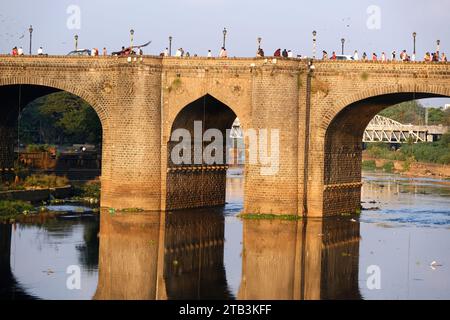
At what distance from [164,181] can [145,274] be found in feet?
54.5

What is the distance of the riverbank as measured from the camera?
312 ft

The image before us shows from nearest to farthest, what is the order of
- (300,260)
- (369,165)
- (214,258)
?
(300,260) < (214,258) < (369,165)

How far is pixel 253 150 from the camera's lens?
47.3m

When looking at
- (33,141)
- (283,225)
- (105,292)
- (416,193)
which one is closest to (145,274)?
(105,292)

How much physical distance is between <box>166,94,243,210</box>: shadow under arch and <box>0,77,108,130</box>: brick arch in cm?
345

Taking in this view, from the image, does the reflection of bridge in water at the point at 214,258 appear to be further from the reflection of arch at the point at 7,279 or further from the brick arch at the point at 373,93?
the brick arch at the point at 373,93

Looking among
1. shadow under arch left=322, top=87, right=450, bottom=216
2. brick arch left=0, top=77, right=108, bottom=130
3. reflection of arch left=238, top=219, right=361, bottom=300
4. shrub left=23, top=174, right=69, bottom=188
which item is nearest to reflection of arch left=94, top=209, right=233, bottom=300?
reflection of arch left=238, top=219, right=361, bottom=300

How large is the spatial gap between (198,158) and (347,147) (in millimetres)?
7376

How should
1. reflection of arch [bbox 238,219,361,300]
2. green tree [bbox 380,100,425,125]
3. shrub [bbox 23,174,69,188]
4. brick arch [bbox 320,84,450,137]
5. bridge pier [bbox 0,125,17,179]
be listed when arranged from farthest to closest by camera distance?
green tree [bbox 380,100,425,125]
bridge pier [bbox 0,125,17,179]
shrub [bbox 23,174,69,188]
brick arch [bbox 320,84,450,137]
reflection of arch [bbox 238,219,361,300]

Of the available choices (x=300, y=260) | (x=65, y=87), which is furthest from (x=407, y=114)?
Answer: (x=300, y=260)

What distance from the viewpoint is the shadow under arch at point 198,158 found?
49.8 m

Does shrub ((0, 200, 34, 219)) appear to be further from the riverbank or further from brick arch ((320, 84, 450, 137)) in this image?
the riverbank

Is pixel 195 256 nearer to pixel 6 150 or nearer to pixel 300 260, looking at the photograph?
pixel 300 260

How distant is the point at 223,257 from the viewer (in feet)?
121
